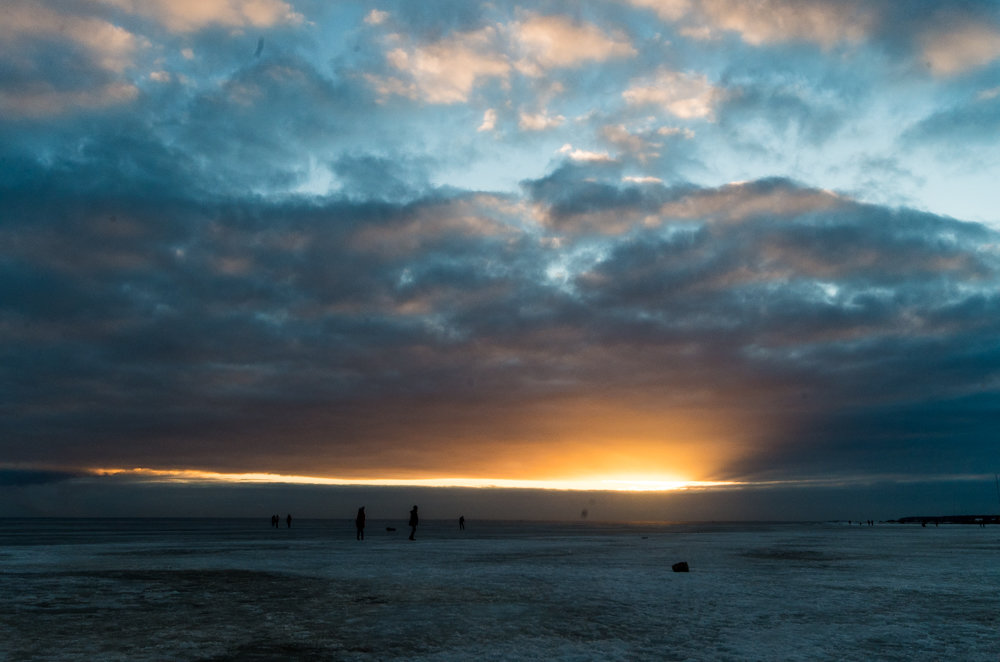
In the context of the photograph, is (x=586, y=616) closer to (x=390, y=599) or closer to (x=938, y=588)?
(x=390, y=599)

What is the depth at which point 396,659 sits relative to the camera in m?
10.6

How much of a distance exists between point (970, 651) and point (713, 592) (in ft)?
26.3

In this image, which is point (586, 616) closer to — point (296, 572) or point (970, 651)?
point (970, 651)

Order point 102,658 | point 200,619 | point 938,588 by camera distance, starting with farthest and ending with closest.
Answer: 1. point 938,588
2. point 200,619
3. point 102,658

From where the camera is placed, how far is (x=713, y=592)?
19062 millimetres

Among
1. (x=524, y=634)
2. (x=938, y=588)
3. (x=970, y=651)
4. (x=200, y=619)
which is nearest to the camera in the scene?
(x=970, y=651)

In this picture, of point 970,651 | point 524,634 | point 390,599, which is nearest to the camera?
point 970,651

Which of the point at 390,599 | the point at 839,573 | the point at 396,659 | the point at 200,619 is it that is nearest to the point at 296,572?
the point at 390,599

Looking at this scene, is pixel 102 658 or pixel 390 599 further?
pixel 390 599

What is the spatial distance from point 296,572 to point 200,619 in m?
10.5

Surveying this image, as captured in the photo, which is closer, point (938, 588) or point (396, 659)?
point (396, 659)

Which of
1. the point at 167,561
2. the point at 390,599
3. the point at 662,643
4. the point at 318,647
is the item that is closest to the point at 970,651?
the point at 662,643

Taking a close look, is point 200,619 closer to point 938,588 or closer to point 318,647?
point 318,647

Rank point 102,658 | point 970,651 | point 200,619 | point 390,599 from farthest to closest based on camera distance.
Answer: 1. point 390,599
2. point 200,619
3. point 970,651
4. point 102,658
